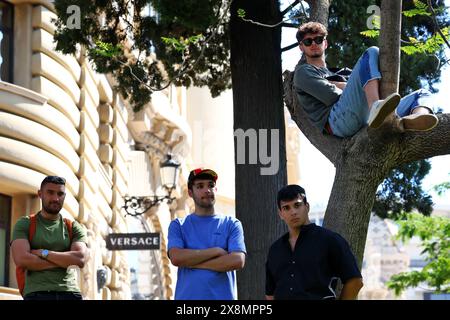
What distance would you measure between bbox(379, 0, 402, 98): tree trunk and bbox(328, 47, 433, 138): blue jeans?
0.07 m

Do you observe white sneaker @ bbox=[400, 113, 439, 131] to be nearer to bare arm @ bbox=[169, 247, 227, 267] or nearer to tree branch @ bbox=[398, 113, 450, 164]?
tree branch @ bbox=[398, 113, 450, 164]

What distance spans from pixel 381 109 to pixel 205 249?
5.22 ft

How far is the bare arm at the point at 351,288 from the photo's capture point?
8195 mm

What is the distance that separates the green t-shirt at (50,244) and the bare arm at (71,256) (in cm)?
6

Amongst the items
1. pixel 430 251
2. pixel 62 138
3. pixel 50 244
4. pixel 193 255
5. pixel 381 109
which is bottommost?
pixel 193 255

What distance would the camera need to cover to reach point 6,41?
19984 millimetres

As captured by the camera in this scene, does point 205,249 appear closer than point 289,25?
Yes

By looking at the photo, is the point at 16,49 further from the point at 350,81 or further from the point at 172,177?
the point at 350,81

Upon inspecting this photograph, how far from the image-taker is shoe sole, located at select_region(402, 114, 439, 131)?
29.6ft

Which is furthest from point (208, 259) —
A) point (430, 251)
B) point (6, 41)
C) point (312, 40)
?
point (430, 251)

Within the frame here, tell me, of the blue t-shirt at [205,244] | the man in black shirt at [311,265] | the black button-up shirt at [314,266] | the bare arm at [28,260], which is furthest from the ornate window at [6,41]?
the black button-up shirt at [314,266]

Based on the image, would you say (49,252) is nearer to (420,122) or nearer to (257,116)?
(420,122)
